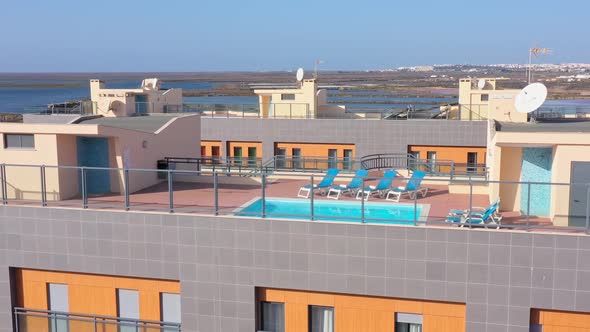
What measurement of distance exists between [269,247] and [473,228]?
4.38 m

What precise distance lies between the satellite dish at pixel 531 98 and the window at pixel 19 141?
1473 cm

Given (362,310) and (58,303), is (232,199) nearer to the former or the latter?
(58,303)

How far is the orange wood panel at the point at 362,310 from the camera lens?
→ 1428 centimetres

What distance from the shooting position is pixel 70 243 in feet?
52.7

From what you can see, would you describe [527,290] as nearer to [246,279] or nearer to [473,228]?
[473,228]

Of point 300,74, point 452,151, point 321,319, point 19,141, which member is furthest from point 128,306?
point 300,74

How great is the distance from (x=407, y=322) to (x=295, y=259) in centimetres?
274

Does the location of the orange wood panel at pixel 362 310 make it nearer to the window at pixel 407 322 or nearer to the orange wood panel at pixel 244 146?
the window at pixel 407 322

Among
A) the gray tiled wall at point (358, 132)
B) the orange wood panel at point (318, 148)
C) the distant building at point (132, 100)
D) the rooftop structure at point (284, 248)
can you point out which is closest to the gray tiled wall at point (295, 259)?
the rooftop structure at point (284, 248)

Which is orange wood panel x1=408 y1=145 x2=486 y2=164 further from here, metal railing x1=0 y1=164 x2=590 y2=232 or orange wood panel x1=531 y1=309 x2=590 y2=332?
orange wood panel x1=531 y1=309 x2=590 y2=332

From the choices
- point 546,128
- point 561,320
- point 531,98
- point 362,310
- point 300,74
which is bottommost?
point 362,310

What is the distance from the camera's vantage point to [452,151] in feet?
121

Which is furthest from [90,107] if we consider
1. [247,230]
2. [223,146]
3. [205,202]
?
[247,230]

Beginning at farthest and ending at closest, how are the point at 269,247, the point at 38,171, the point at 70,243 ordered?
the point at 38,171, the point at 70,243, the point at 269,247
